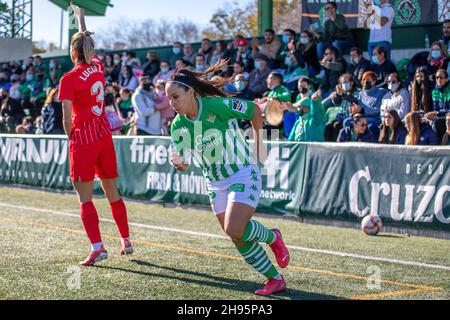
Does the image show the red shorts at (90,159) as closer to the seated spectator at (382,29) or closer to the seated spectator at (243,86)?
the seated spectator at (243,86)

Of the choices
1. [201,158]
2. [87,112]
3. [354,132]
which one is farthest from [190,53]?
[201,158]

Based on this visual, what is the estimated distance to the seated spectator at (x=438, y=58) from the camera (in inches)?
555

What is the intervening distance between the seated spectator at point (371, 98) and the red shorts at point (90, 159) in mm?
7140

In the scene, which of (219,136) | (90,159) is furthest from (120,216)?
(219,136)

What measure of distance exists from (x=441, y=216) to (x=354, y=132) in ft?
12.3

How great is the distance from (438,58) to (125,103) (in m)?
8.01

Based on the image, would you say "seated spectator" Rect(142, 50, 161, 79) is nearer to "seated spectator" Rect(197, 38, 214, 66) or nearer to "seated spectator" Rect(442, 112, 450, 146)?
"seated spectator" Rect(197, 38, 214, 66)

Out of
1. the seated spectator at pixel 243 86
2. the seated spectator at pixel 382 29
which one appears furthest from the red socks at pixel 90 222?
the seated spectator at pixel 382 29

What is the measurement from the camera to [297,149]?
12117 millimetres

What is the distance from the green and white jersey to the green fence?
4497 millimetres

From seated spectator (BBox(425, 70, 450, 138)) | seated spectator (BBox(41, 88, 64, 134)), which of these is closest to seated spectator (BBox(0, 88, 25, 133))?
seated spectator (BBox(41, 88, 64, 134))

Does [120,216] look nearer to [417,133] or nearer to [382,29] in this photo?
[417,133]

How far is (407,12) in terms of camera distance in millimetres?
16609
